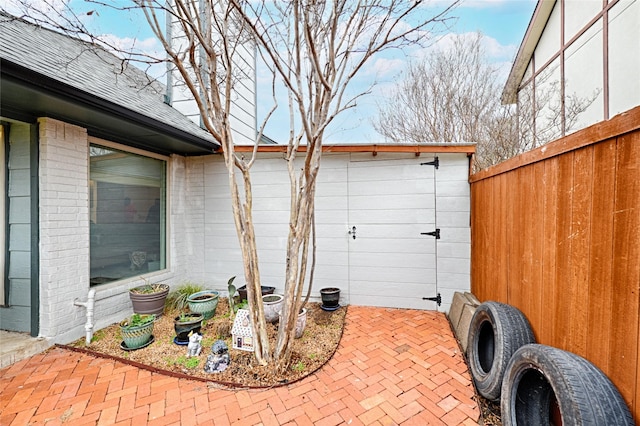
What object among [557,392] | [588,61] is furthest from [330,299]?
[588,61]

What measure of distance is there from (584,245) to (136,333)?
371 cm

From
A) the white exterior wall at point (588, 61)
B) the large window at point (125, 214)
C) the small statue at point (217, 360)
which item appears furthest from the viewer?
the white exterior wall at point (588, 61)

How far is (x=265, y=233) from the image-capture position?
174 inches

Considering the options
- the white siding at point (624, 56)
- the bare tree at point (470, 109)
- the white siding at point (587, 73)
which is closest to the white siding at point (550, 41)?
the white siding at point (587, 73)

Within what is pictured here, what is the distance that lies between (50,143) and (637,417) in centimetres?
471

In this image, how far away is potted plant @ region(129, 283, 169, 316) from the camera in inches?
136

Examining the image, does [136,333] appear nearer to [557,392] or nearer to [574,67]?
[557,392]

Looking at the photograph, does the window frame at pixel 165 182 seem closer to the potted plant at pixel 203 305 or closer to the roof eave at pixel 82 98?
the roof eave at pixel 82 98

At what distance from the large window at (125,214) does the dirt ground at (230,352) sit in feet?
2.76

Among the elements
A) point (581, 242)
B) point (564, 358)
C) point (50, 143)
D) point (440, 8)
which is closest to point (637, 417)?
point (564, 358)

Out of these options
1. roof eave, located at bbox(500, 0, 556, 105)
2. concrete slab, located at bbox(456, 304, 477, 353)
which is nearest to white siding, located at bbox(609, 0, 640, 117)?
roof eave, located at bbox(500, 0, 556, 105)

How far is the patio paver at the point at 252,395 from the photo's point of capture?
193cm

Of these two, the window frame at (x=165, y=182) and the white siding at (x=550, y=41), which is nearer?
the window frame at (x=165, y=182)

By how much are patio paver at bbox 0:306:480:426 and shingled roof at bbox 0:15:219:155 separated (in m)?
2.40
